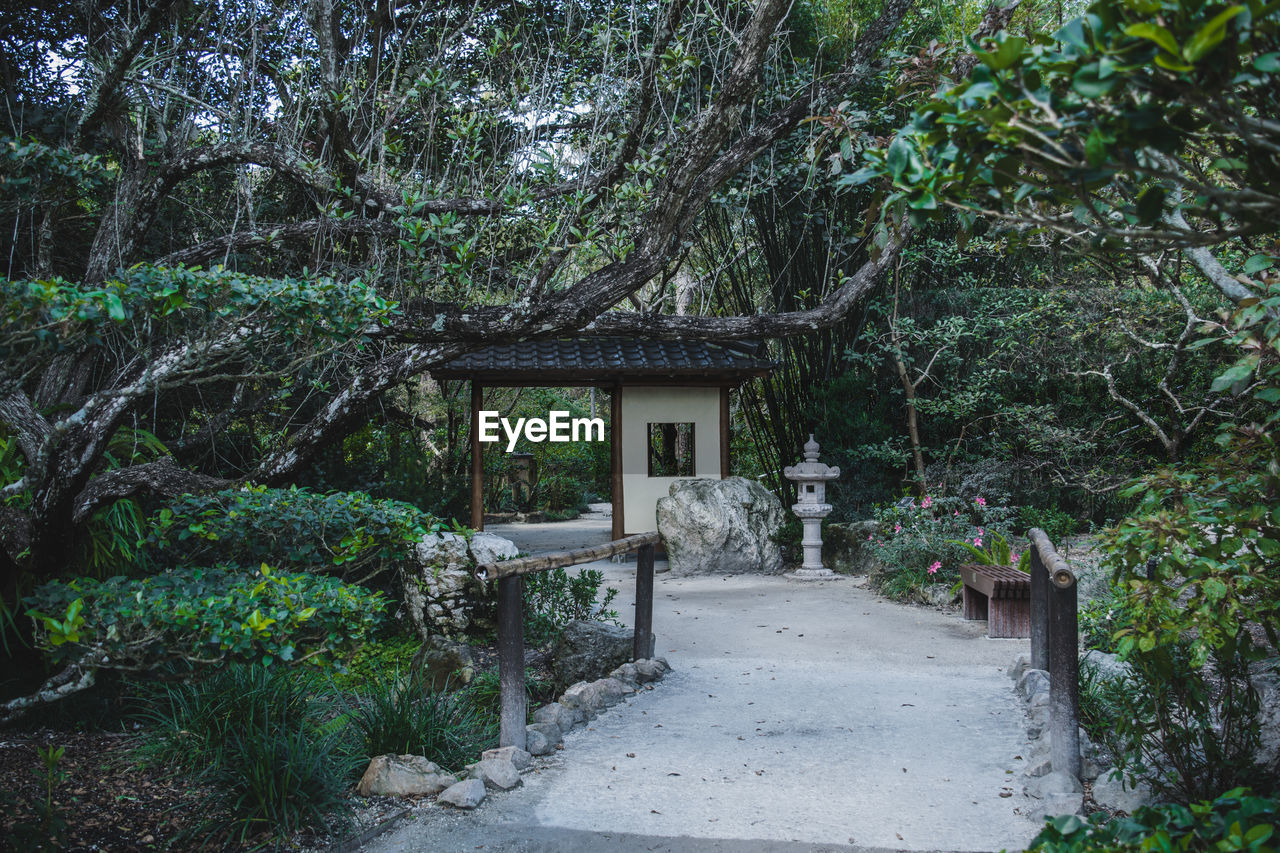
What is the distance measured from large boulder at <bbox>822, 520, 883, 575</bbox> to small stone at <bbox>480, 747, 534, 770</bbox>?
17.0ft

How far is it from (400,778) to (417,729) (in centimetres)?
38

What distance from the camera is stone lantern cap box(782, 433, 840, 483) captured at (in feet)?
29.1

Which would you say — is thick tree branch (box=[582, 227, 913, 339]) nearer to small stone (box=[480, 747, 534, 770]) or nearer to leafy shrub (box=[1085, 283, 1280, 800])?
small stone (box=[480, 747, 534, 770])

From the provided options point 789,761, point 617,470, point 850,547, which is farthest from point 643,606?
point 617,470

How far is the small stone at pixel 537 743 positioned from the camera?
3654 mm

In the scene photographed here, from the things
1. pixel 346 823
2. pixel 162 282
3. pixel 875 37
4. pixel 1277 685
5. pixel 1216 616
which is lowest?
pixel 346 823

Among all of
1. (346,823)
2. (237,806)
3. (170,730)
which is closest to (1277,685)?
(346,823)

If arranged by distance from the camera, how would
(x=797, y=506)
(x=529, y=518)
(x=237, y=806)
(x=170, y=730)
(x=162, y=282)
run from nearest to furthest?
(x=162, y=282) < (x=237, y=806) < (x=170, y=730) < (x=797, y=506) < (x=529, y=518)

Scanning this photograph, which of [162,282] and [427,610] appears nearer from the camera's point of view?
[162,282]

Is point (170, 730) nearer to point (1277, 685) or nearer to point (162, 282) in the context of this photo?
point (162, 282)

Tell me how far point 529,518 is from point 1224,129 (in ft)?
45.2

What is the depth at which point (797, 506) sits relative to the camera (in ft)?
29.7

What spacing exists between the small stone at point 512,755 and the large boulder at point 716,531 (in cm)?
553

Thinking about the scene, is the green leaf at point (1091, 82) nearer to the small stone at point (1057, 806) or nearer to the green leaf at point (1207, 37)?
the green leaf at point (1207, 37)
